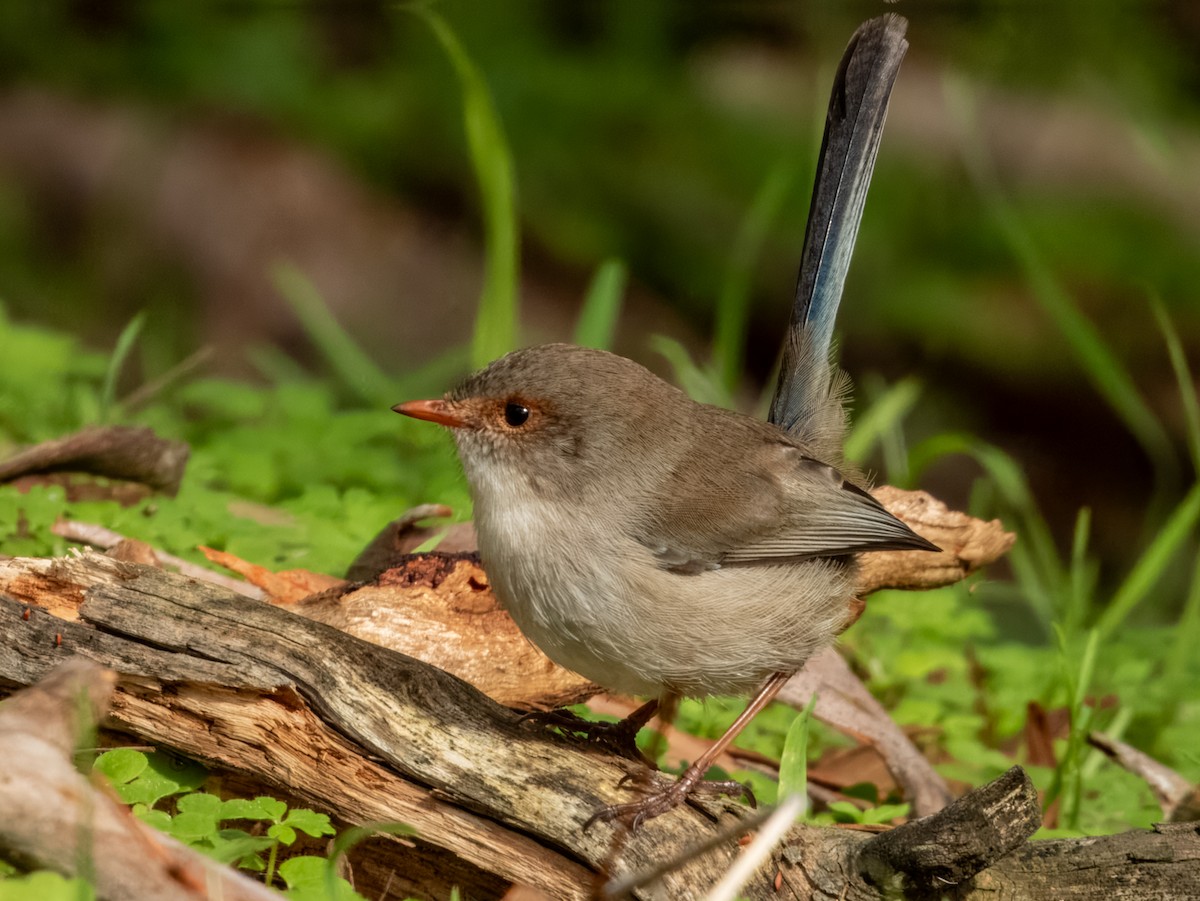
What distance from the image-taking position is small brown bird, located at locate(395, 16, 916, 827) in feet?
10.3

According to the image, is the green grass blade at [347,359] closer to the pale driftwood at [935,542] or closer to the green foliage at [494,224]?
the green foliage at [494,224]

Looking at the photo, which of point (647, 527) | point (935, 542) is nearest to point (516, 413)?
point (647, 527)

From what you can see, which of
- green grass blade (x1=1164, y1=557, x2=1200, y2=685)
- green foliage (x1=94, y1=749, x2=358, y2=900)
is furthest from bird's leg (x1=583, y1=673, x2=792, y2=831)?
green grass blade (x1=1164, y1=557, x2=1200, y2=685)

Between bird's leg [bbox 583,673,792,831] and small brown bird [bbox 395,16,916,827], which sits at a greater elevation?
small brown bird [bbox 395,16,916,827]

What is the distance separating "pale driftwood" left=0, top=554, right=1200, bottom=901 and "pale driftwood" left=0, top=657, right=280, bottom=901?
13.6 inches

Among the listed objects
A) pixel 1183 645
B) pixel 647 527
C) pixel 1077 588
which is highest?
pixel 1077 588

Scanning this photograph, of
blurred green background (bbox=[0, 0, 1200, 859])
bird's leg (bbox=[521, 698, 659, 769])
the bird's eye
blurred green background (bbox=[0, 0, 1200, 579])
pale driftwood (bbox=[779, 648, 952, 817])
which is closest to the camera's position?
bird's leg (bbox=[521, 698, 659, 769])

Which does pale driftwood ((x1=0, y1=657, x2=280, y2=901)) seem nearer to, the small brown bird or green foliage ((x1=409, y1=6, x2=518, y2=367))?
the small brown bird

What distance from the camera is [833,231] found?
4246 millimetres

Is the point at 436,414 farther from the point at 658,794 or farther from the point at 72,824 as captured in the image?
the point at 72,824

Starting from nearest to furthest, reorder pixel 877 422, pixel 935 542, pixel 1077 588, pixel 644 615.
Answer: pixel 644 615 → pixel 935 542 → pixel 1077 588 → pixel 877 422

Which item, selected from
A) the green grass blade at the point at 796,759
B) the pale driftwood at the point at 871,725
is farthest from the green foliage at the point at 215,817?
the pale driftwood at the point at 871,725

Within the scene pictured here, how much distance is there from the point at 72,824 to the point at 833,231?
290cm

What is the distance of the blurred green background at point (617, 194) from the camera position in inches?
355
